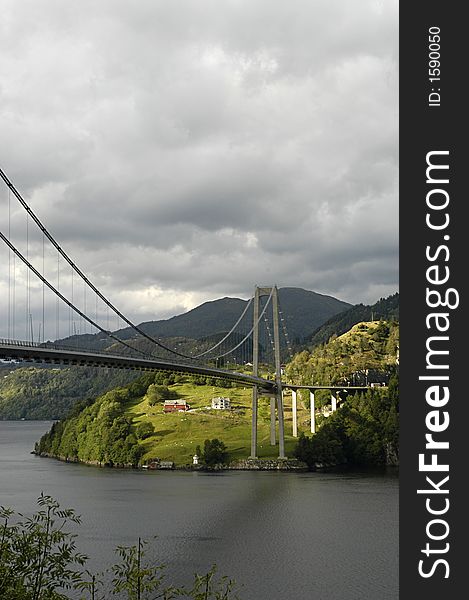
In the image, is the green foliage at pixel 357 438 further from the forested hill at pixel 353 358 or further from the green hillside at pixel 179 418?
the forested hill at pixel 353 358

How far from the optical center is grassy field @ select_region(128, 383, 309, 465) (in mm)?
61781

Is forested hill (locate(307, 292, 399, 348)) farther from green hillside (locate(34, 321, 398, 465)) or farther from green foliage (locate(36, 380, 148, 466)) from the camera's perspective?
green foliage (locate(36, 380, 148, 466))

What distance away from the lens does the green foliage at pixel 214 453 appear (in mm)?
58291

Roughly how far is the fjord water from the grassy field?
7357 millimetres

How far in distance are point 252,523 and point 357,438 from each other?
102ft

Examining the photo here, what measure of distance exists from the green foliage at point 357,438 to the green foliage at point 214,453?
548 cm

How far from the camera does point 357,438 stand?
61.8 meters

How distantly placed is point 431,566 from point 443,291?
11.8 ft

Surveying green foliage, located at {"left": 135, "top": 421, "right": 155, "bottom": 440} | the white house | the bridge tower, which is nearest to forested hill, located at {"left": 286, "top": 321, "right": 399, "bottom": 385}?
the white house

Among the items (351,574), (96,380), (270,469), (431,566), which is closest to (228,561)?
(351,574)

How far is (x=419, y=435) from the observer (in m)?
10.4

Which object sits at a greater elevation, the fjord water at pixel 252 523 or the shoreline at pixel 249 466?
the fjord water at pixel 252 523

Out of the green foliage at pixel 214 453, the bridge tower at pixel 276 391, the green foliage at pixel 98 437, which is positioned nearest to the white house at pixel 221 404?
the green foliage at pixel 98 437

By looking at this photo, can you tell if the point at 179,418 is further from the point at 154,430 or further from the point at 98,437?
the point at 98,437
